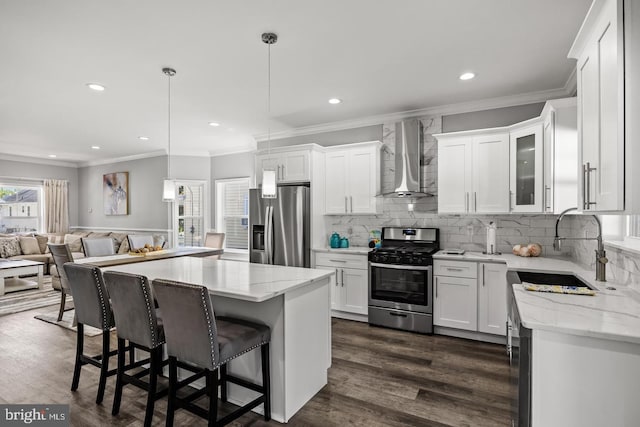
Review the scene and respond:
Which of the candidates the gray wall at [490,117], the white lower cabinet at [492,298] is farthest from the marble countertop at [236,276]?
the gray wall at [490,117]

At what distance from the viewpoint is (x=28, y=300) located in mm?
5199

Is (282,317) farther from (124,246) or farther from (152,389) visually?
(124,246)

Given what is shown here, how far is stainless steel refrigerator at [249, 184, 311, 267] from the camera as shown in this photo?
14.8 ft

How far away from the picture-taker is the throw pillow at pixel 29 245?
23.3 feet

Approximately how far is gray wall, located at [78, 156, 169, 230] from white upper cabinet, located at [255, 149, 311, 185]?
3.49 meters

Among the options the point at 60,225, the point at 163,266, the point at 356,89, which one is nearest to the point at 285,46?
the point at 356,89

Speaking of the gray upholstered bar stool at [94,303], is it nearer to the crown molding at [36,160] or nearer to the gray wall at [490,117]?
the gray wall at [490,117]

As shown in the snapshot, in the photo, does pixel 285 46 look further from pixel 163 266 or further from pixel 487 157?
pixel 487 157

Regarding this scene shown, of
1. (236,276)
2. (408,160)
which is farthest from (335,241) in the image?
(236,276)

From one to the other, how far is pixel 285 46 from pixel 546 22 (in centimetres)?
191

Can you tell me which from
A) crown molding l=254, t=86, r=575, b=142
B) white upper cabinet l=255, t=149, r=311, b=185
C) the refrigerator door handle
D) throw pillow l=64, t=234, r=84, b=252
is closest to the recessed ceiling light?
white upper cabinet l=255, t=149, r=311, b=185

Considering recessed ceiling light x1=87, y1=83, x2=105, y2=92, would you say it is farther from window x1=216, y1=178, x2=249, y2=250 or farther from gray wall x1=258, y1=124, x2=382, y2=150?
window x1=216, y1=178, x2=249, y2=250

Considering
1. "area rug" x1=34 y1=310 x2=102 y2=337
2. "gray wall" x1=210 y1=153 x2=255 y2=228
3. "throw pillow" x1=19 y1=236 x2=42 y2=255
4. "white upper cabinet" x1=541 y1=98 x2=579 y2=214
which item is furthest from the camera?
"throw pillow" x1=19 y1=236 x2=42 y2=255

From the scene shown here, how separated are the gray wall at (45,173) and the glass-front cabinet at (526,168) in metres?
9.70
